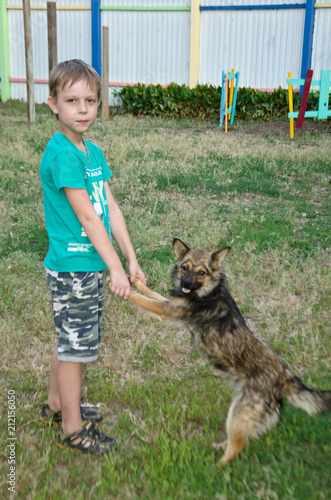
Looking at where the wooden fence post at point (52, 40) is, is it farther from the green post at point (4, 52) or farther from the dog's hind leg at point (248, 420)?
the dog's hind leg at point (248, 420)

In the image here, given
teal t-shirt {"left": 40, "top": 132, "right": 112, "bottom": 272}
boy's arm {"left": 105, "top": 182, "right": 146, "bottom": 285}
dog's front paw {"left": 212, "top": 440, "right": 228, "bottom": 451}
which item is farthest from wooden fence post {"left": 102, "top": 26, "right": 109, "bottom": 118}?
dog's front paw {"left": 212, "top": 440, "right": 228, "bottom": 451}

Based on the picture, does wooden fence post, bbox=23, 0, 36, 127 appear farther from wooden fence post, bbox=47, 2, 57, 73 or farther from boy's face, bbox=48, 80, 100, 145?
boy's face, bbox=48, 80, 100, 145

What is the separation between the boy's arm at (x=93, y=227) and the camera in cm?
263

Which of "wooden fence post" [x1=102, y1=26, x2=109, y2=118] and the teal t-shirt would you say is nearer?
the teal t-shirt

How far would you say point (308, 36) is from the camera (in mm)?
16078

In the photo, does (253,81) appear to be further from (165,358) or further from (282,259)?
(165,358)

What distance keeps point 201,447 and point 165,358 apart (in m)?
1.14

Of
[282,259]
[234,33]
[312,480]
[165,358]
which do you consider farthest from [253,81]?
[312,480]

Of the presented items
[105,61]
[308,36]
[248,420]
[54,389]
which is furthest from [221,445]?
[308,36]

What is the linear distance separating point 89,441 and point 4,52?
19.9m

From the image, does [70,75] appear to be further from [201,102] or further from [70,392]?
[201,102]

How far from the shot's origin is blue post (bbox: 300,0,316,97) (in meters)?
Result: 15.9

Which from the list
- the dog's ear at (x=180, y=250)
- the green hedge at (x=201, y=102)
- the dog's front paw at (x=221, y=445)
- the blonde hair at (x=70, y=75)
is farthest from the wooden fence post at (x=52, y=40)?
the dog's front paw at (x=221, y=445)

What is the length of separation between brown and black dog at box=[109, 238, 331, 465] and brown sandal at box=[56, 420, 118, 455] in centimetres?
67
